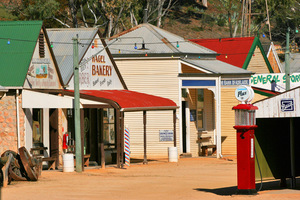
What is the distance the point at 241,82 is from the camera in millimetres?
34031

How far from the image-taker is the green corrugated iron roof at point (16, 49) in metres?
25.8

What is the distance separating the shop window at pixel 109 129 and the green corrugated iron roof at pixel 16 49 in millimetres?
5868

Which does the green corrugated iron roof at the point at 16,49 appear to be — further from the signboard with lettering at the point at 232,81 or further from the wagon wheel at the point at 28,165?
the signboard with lettering at the point at 232,81

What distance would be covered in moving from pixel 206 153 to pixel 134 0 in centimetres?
2305

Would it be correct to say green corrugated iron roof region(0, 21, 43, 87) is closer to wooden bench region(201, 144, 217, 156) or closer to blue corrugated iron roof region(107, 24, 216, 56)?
blue corrugated iron roof region(107, 24, 216, 56)

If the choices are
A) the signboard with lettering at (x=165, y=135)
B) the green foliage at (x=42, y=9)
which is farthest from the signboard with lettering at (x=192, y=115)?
the green foliage at (x=42, y=9)

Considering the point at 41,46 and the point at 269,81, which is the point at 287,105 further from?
the point at 269,81

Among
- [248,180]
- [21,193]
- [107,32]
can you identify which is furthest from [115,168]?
[107,32]

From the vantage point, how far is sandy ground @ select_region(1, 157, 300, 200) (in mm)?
17219

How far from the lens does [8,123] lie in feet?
84.1

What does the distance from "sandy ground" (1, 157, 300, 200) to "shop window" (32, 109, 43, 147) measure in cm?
214

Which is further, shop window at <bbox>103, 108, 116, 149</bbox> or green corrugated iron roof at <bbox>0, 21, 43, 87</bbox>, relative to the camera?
shop window at <bbox>103, 108, 116, 149</bbox>

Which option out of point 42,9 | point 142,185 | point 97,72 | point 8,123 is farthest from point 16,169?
point 42,9

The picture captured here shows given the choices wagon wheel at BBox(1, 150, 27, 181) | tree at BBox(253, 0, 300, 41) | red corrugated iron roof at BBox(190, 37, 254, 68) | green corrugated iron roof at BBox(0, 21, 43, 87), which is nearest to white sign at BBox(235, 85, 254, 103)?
wagon wheel at BBox(1, 150, 27, 181)
